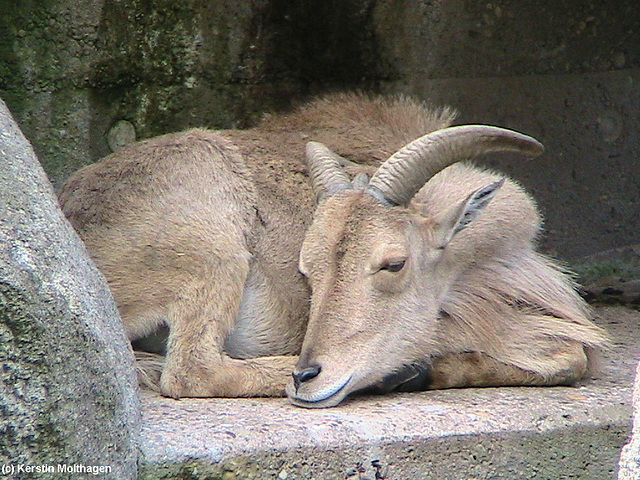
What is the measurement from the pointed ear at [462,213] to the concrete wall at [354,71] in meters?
1.93

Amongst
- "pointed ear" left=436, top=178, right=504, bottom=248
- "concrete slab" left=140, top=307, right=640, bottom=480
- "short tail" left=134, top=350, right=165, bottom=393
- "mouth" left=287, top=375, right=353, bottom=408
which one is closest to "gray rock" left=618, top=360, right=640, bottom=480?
"concrete slab" left=140, top=307, right=640, bottom=480

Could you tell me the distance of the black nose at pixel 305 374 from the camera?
13.8 feet

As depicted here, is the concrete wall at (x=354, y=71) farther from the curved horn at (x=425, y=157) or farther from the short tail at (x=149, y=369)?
the curved horn at (x=425, y=157)

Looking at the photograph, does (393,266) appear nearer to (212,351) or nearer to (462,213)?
(462,213)

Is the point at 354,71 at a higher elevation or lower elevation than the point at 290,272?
higher

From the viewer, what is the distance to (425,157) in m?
4.51

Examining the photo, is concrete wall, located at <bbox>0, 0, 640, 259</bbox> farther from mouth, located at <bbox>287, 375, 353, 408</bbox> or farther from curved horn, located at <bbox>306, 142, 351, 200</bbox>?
mouth, located at <bbox>287, 375, 353, 408</bbox>

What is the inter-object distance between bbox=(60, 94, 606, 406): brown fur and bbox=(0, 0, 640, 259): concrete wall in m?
0.98

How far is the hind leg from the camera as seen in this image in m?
4.74

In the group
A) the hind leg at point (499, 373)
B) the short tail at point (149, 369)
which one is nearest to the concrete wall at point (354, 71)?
the short tail at point (149, 369)

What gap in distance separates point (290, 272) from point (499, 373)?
3.53ft

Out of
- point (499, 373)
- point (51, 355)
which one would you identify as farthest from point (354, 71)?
point (51, 355)

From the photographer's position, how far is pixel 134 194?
499 centimetres

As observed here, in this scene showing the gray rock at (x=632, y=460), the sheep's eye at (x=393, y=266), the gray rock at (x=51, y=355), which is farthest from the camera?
the sheep's eye at (x=393, y=266)
